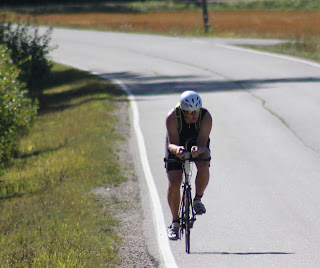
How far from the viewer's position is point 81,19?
201ft

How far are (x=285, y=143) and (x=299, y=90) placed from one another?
7.87m

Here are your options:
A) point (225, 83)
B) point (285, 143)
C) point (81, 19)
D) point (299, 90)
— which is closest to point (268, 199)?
point (285, 143)

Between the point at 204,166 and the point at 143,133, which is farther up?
the point at 204,166

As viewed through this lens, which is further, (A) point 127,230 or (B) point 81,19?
(B) point 81,19

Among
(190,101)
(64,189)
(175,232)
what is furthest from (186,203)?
(64,189)

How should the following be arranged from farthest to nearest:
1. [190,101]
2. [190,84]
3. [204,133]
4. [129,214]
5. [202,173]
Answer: [190,84] → [129,214] → [202,173] → [204,133] → [190,101]

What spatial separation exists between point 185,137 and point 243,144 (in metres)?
7.39

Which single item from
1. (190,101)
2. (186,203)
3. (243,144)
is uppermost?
(190,101)

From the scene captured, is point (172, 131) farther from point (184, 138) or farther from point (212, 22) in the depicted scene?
point (212, 22)

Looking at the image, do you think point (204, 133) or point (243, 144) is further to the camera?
point (243, 144)

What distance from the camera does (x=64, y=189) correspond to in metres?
13.4

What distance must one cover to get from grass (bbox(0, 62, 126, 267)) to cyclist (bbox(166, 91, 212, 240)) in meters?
1.14

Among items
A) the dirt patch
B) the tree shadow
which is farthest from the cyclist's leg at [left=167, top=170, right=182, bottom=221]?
the dirt patch

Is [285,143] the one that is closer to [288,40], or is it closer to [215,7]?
[288,40]
